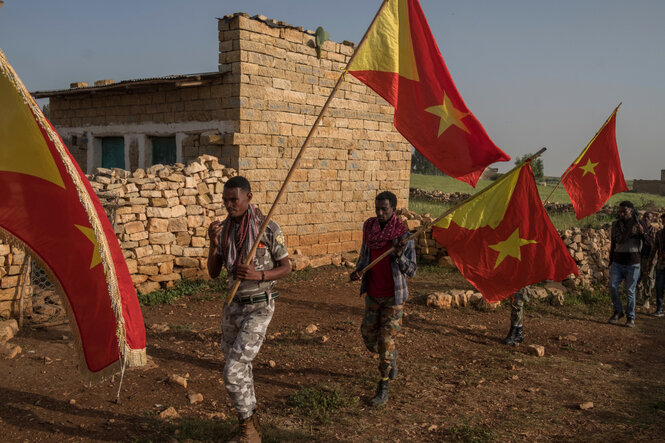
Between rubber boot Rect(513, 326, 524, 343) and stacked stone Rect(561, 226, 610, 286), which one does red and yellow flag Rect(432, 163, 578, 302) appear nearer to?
rubber boot Rect(513, 326, 524, 343)

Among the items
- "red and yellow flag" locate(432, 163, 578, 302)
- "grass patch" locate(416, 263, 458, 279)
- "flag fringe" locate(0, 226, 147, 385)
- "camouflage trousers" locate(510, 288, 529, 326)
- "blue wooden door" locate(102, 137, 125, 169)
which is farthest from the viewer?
"blue wooden door" locate(102, 137, 125, 169)

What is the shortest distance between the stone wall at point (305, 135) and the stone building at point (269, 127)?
2 cm

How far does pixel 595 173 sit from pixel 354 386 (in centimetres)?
540

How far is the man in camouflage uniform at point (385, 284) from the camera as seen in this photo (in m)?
4.90

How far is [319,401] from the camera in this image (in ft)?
16.2

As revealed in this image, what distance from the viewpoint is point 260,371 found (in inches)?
225

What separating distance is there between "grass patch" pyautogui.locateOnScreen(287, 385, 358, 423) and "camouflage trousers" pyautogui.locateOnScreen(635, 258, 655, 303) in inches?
321

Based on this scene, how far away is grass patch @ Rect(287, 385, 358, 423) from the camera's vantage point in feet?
15.3

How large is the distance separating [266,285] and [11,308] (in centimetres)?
467

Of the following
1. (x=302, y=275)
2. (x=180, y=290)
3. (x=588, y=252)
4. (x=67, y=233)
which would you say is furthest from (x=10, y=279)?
(x=588, y=252)

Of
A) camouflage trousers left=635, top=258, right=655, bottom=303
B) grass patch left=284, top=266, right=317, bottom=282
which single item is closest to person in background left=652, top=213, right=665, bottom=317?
camouflage trousers left=635, top=258, right=655, bottom=303

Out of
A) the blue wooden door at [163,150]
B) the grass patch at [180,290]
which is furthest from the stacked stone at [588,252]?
the blue wooden door at [163,150]

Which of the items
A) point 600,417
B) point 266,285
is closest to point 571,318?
point 600,417

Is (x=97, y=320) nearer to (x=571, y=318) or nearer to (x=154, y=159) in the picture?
(x=571, y=318)
